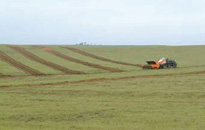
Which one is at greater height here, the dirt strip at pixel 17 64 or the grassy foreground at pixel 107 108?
the dirt strip at pixel 17 64

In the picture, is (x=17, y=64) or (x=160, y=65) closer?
(x=160, y=65)

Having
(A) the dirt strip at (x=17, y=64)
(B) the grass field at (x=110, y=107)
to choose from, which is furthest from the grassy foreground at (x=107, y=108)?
(A) the dirt strip at (x=17, y=64)

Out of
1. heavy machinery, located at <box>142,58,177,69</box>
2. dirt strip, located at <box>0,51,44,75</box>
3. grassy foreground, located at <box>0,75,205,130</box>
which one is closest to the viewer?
grassy foreground, located at <box>0,75,205,130</box>

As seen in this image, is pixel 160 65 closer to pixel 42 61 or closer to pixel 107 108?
pixel 42 61

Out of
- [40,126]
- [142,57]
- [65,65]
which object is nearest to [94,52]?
[142,57]

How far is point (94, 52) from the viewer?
Answer: 6131 cm

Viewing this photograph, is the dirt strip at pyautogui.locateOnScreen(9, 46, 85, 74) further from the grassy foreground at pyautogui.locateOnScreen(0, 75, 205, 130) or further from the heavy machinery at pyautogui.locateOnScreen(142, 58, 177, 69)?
the grassy foreground at pyautogui.locateOnScreen(0, 75, 205, 130)

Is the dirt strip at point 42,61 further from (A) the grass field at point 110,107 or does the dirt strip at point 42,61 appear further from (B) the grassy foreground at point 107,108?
(B) the grassy foreground at point 107,108

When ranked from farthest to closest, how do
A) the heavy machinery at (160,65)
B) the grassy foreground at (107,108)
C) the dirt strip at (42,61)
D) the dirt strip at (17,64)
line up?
1. the heavy machinery at (160,65)
2. the dirt strip at (42,61)
3. the dirt strip at (17,64)
4. the grassy foreground at (107,108)

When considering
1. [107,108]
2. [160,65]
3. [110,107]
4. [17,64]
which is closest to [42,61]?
[17,64]

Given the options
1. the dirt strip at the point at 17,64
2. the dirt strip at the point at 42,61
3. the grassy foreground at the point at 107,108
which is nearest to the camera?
the grassy foreground at the point at 107,108

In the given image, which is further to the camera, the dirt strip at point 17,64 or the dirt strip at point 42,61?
the dirt strip at point 42,61

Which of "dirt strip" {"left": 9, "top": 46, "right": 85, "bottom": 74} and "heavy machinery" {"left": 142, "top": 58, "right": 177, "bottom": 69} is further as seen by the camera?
"heavy machinery" {"left": 142, "top": 58, "right": 177, "bottom": 69}

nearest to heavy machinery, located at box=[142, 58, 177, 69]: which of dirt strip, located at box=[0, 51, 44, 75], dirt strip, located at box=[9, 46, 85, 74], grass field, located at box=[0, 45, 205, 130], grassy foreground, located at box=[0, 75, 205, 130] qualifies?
dirt strip, located at box=[9, 46, 85, 74]
